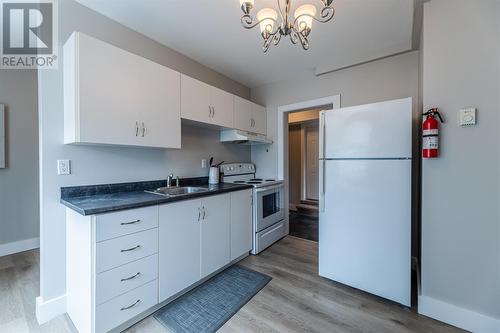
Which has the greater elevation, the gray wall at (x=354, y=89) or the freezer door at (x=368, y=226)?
the gray wall at (x=354, y=89)

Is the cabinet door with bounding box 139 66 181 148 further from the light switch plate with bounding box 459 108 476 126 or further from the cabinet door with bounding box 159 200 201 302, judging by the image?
the light switch plate with bounding box 459 108 476 126

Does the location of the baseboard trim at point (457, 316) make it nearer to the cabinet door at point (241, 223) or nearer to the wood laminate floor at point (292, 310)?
the wood laminate floor at point (292, 310)

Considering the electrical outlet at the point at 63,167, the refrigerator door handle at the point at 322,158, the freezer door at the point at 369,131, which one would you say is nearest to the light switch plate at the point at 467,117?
the freezer door at the point at 369,131

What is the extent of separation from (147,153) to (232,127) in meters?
1.14

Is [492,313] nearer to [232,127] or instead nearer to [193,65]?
[232,127]

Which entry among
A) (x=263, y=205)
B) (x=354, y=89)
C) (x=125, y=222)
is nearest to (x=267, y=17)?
(x=125, y=222)

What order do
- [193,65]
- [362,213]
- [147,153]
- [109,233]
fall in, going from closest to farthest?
[109,233] < [362,213] < [147,153] < [193,65]

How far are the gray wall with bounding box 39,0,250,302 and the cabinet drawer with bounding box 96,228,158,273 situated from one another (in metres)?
0.67

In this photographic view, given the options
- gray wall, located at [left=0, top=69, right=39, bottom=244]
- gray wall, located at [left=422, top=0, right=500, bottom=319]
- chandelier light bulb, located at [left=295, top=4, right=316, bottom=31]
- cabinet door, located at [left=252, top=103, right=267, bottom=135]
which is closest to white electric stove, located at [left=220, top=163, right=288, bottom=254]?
cabinet door, located at [left=252, top=103, right=267, bottom=135]

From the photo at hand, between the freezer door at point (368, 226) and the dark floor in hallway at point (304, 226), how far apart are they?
1284 mm

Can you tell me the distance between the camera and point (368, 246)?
6.21 ft

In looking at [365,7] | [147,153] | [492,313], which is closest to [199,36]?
[147,153]

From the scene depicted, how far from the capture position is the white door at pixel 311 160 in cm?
549

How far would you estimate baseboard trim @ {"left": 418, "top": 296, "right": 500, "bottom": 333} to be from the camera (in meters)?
Answer: 1.44
